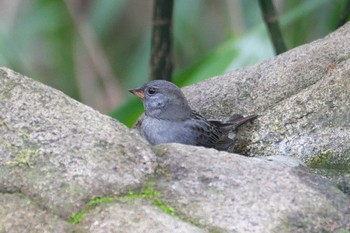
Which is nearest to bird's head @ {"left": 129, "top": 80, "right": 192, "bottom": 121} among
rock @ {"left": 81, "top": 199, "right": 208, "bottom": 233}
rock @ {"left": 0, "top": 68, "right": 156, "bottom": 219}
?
rock @ {"left": 0, "top": 68, "right": 156, "bottom": 219}

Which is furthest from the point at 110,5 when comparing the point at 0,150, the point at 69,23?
the point at 0,150

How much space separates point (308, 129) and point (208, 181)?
3.70 ft

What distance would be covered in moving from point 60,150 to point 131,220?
49 centimetres

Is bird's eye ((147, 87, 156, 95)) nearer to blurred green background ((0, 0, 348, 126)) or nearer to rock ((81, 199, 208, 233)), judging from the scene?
blurred green background ((0, 0, 348, 126))

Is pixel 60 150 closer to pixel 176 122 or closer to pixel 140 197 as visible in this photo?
pixel 140 197

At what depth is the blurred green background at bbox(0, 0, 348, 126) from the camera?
641cm

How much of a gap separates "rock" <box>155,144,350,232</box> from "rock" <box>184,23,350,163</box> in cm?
76

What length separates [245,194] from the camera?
3.50 m

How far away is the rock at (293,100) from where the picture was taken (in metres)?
4.49

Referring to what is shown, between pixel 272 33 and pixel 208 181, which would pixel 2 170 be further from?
pixel 272 33

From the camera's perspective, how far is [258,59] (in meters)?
6.34

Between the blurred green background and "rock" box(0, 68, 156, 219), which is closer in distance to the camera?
"rock" box(0, 68, 156, 219)

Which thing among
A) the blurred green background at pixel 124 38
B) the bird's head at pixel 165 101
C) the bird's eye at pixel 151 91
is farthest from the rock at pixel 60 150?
the blurred green background at pixel 124 38

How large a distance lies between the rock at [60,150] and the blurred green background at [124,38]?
7.56 ft
